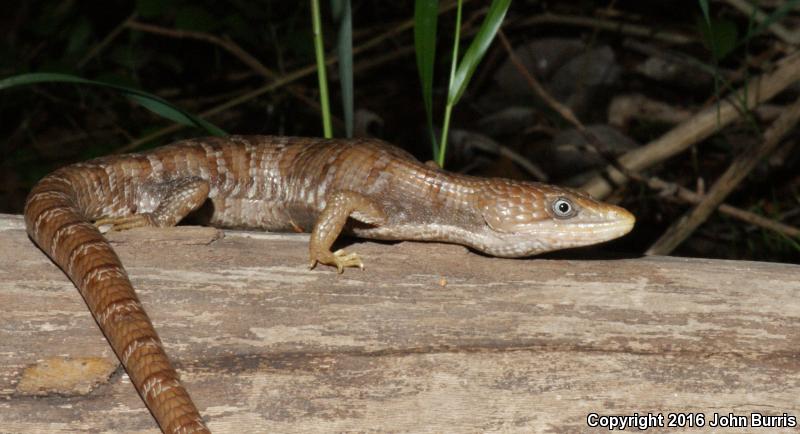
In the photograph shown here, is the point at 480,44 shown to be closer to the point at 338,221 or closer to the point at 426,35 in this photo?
the point at 426,35

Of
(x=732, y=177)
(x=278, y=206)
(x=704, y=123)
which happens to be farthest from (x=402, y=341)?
(x=704, y=123)

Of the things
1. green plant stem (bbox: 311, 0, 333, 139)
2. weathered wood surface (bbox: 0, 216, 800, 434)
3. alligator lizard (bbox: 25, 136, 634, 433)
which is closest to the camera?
weathered wood surface (bbox: 0, 216, 800, 434)

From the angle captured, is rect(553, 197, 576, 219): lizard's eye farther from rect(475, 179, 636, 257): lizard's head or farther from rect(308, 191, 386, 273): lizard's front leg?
rect(308, 191, 386, 273): lizard's front leg

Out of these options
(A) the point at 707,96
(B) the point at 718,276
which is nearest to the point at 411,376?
(B) the point at 718,276

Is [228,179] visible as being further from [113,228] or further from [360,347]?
[360,347]

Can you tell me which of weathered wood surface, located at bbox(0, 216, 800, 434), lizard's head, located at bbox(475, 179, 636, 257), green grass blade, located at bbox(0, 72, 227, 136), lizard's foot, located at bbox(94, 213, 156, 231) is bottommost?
weathered wood surface, located at bbox(0, 216, 800, 434)

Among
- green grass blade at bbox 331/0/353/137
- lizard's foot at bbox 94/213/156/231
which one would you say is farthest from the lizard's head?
lizard's foot at bbox 94/213/156/231
